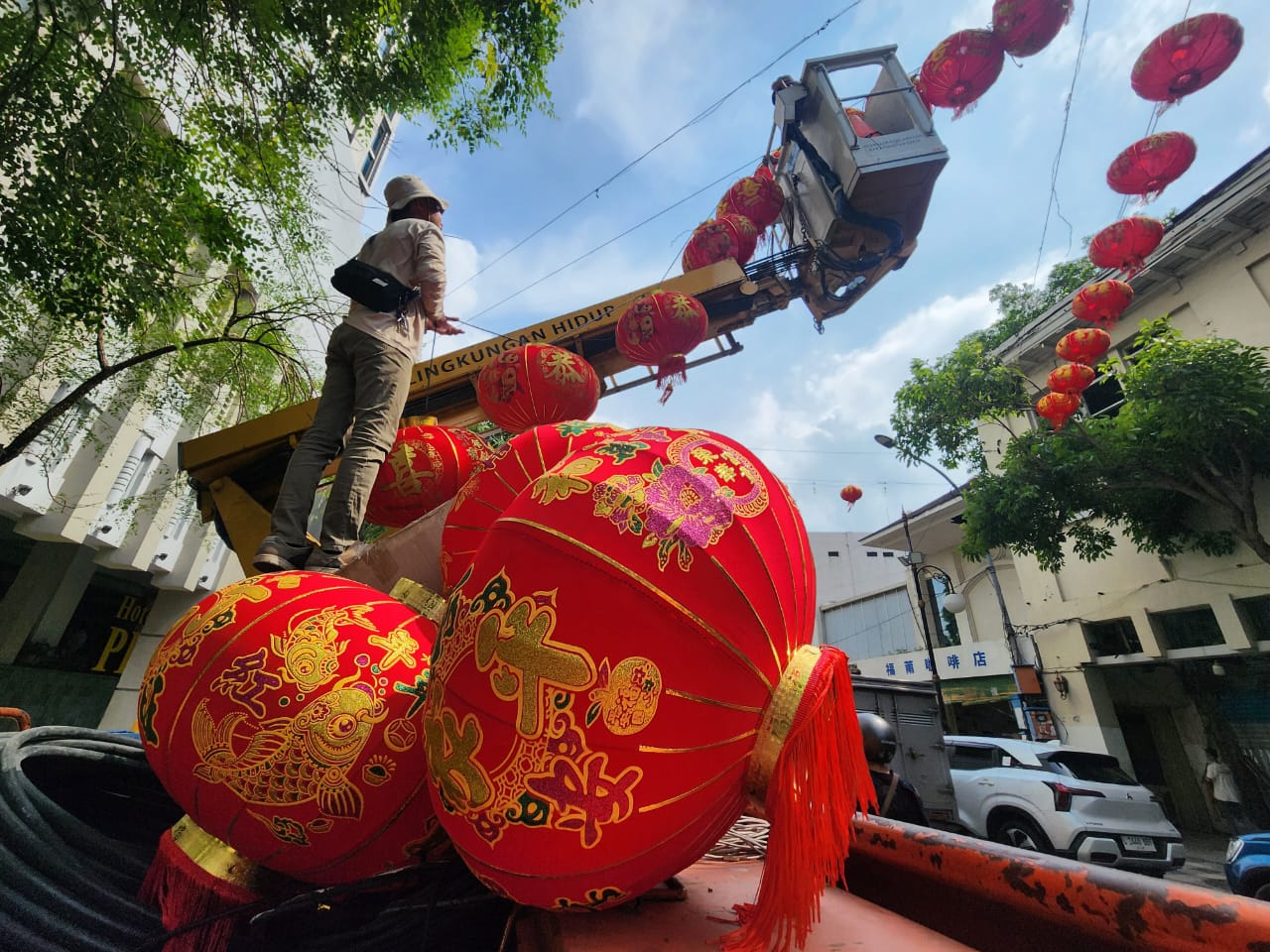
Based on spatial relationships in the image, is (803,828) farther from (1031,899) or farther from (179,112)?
(179,112)

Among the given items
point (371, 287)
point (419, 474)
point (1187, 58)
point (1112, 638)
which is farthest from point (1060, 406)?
point (371, 287)

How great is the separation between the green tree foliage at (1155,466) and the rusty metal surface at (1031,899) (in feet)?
33.6

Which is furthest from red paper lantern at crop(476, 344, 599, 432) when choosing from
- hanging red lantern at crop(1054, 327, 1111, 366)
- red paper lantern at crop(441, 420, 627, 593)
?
hanging red lantern at crop(1054, 327, 1111, 366)

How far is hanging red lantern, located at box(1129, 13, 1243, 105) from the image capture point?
5.48m

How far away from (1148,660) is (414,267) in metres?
14.7

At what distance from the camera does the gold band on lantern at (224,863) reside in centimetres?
122

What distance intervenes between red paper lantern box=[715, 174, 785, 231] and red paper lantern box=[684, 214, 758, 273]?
58 cm

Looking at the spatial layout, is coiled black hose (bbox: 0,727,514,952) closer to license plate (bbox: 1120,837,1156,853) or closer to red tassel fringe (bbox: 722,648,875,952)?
red tassel fringe (bbox: 722,648,875,952)

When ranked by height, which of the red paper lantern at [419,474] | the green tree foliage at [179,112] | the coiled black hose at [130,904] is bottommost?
the coiled black hose at [130,904]

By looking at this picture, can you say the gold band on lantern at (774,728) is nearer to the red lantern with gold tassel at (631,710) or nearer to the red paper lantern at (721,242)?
the red lantern with gold tassel at (631,710)

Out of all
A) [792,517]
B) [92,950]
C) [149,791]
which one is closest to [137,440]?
[149,791]

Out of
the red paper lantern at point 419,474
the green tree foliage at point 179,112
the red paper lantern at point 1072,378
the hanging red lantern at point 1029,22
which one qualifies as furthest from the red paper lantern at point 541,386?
the red paper lantern at point 1072,378

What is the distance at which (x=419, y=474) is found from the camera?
10.9 feet

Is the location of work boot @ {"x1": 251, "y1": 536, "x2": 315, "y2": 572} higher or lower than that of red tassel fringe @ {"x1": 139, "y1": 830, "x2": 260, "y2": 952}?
higher
